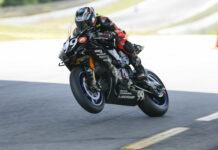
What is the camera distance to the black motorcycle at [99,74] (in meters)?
6.80

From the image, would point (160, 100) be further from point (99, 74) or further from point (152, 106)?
point (99, 74)

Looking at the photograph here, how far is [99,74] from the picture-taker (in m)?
7.04

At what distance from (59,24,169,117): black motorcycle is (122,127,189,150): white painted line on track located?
909 millimetres

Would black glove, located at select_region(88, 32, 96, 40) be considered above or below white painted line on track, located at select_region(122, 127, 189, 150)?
above

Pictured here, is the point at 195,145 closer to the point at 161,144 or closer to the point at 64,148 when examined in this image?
the point at 161,144

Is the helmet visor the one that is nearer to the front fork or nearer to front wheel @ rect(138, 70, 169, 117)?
the front fork

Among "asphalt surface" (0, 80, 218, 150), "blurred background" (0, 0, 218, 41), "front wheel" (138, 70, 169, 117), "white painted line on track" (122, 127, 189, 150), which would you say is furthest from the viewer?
"blurred background" (0, 0, 218, 41)

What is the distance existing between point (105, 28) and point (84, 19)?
16.4 inches

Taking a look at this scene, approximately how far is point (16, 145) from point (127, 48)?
2.37 meters

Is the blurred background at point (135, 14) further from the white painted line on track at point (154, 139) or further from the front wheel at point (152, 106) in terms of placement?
the white painted line on track at point (154, 139)

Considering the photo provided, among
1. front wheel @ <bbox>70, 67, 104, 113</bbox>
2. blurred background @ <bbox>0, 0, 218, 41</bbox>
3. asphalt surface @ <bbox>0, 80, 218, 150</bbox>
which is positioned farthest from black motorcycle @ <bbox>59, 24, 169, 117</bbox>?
blurred background @ <bbox>0, 0, 218, 41</bbox>

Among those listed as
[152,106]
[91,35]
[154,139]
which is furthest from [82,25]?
[154,139]

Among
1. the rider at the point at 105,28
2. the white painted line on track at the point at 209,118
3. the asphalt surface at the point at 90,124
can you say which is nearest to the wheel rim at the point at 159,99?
the asphalt surface at the point at 90,124

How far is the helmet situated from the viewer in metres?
7.09
